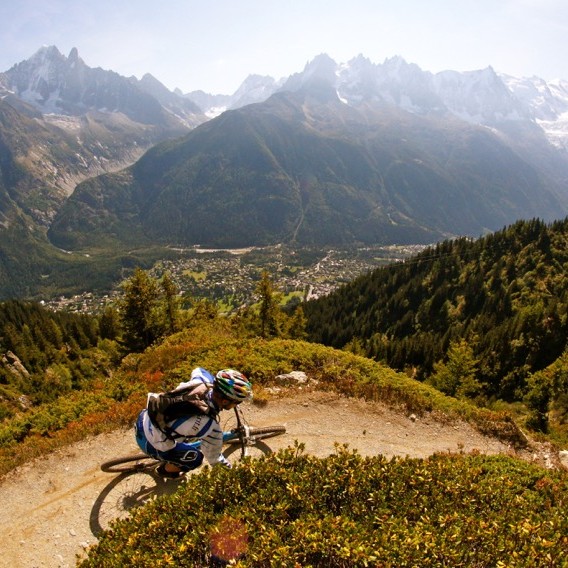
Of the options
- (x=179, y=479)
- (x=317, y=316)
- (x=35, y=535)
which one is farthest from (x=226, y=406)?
(x=317, y=316)

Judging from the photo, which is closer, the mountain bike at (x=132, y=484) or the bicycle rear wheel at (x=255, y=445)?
the mountain bike at (x=132, y=484)

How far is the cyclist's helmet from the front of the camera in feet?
27.8

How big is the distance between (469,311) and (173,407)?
94095mm

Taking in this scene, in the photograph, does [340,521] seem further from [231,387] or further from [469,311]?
[469,311]

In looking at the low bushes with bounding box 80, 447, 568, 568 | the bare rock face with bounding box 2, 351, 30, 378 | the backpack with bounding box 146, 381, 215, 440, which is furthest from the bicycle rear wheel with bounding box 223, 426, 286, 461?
the bare rock face with bounding box 2, 351, 30, 378

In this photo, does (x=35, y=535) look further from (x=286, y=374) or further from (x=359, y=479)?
(x=286, y=374)

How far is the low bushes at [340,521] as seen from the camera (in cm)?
578

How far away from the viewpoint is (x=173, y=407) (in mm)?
8516

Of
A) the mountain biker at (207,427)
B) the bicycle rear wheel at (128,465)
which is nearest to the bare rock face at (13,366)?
the bicycle rear wheel at (128,465)

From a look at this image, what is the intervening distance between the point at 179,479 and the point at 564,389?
3170 centimetres

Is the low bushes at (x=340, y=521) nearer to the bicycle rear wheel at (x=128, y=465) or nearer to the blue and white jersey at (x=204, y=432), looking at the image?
the blue and white jersey at (x=204, y=432)

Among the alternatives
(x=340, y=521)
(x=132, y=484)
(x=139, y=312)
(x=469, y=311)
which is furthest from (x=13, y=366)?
(x=469, y=311)

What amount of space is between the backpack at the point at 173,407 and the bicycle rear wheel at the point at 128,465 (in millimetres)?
3174

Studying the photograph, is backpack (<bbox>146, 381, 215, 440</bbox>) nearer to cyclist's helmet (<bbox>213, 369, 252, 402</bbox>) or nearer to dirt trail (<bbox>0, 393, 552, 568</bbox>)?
cyclist's helmet (<bbox>213, 369, 252, 402</bbox>)
